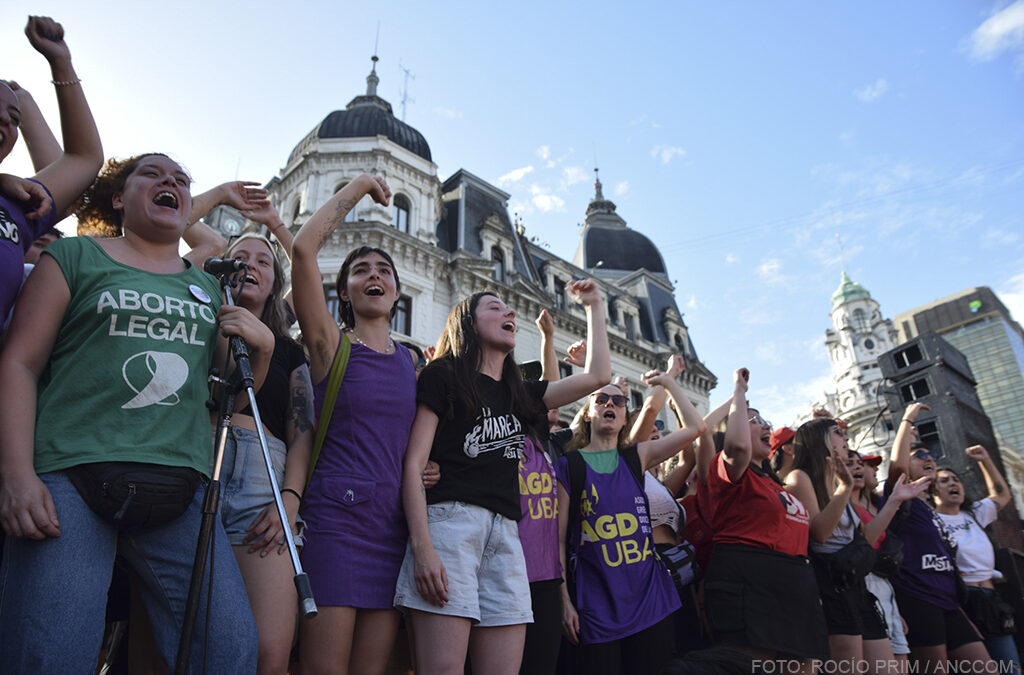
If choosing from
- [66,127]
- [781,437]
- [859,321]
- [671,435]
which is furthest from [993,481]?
[859,321]

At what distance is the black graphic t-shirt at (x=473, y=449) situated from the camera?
312cm

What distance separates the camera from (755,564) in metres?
4.09

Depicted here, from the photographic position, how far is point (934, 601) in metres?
5.73

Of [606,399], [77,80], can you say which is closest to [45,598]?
[77,80]

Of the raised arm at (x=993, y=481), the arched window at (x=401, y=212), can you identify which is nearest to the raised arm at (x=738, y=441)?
the raised arm at (x=993, y=481)

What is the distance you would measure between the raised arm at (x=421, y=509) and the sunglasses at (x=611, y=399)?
1.61 metres

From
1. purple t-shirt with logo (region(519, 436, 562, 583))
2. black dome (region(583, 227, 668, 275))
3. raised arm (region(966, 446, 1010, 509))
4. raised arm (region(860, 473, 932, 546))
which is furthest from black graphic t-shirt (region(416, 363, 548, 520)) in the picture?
black dome (region(583, 227, 668, 275))

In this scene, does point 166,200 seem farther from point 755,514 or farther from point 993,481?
point 993,481

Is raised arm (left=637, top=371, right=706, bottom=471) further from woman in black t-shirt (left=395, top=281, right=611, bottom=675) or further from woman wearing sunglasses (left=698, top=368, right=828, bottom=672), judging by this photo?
woman in black t-shirt (left=395, top=281, right=611, bottom=675)

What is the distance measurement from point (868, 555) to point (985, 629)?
8.70ft

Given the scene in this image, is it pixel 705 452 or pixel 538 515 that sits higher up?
pixel 705 452

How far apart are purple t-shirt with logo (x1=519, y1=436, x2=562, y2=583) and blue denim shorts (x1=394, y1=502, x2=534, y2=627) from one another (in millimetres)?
310

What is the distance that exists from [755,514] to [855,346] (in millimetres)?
86894

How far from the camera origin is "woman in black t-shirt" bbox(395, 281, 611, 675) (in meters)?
2.77
